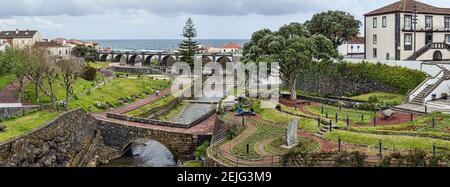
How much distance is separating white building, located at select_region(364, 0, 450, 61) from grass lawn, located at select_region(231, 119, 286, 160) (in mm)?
21297

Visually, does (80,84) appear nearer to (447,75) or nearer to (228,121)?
(228,121)

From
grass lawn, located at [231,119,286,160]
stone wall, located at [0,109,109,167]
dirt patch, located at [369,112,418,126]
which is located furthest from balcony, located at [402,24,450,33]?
stone wall, located at [0,109,109,167]

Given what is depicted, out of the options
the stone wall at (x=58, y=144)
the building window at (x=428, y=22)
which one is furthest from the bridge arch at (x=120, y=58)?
the building window at (x=428, y=22)

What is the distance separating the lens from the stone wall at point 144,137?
38.2 meters

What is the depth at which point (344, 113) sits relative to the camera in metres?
38.2

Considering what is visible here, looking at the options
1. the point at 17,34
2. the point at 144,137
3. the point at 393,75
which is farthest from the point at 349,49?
the point at 17,34

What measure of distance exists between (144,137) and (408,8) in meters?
29.2

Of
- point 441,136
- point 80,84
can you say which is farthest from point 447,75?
point 80,84

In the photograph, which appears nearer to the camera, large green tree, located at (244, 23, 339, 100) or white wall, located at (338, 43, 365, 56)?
large green tree, located at (244, 23, 339, 100)

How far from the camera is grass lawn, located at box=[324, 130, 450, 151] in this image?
26.0 m

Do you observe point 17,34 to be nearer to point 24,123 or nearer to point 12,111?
point 12,111

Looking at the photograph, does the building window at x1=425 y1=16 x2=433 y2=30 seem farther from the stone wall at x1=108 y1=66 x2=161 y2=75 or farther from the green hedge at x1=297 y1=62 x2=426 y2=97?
the stone wall at x1=108 y1=66 x2=161 y2=75

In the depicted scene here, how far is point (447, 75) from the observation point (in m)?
39.8

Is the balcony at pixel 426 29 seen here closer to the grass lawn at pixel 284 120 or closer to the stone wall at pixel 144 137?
the grass lawn at pixel 284 120
